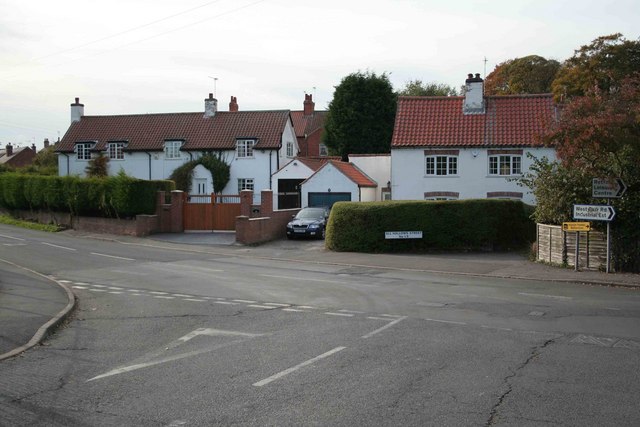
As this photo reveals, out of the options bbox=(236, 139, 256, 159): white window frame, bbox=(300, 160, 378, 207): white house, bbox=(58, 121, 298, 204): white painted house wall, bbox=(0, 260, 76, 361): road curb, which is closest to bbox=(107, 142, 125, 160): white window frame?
bbox=(58, 121, 298, 204): white painted house wall

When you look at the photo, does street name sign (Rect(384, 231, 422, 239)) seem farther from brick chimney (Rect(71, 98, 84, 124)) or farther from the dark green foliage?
brick chimney (Rect(71, 98, 84, 124))

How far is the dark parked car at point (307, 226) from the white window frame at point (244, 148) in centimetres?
1695

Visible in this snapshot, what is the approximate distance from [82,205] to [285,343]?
3091cm

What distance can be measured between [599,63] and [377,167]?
52.5ft

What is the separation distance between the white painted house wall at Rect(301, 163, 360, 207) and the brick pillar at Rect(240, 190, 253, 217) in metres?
7.19

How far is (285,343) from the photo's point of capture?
9828mm

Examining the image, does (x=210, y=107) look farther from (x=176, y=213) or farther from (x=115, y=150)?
(x=176, y=213)

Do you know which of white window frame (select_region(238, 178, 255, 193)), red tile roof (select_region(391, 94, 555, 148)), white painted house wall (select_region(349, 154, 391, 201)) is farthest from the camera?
white window frame (select_region(238, 178, 255, 193))

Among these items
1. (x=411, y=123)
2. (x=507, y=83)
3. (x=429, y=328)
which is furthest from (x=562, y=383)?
(x=507, y=83)

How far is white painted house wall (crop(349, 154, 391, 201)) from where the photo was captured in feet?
144

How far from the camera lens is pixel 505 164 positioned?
124 ft

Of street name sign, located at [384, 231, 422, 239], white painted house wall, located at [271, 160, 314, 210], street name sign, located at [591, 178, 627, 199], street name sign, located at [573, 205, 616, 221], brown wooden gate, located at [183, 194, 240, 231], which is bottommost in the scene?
street name sign, located at [384, 231, 422, 239]

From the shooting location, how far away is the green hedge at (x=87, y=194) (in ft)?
114

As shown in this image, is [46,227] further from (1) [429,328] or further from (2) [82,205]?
(1) [429,328]
